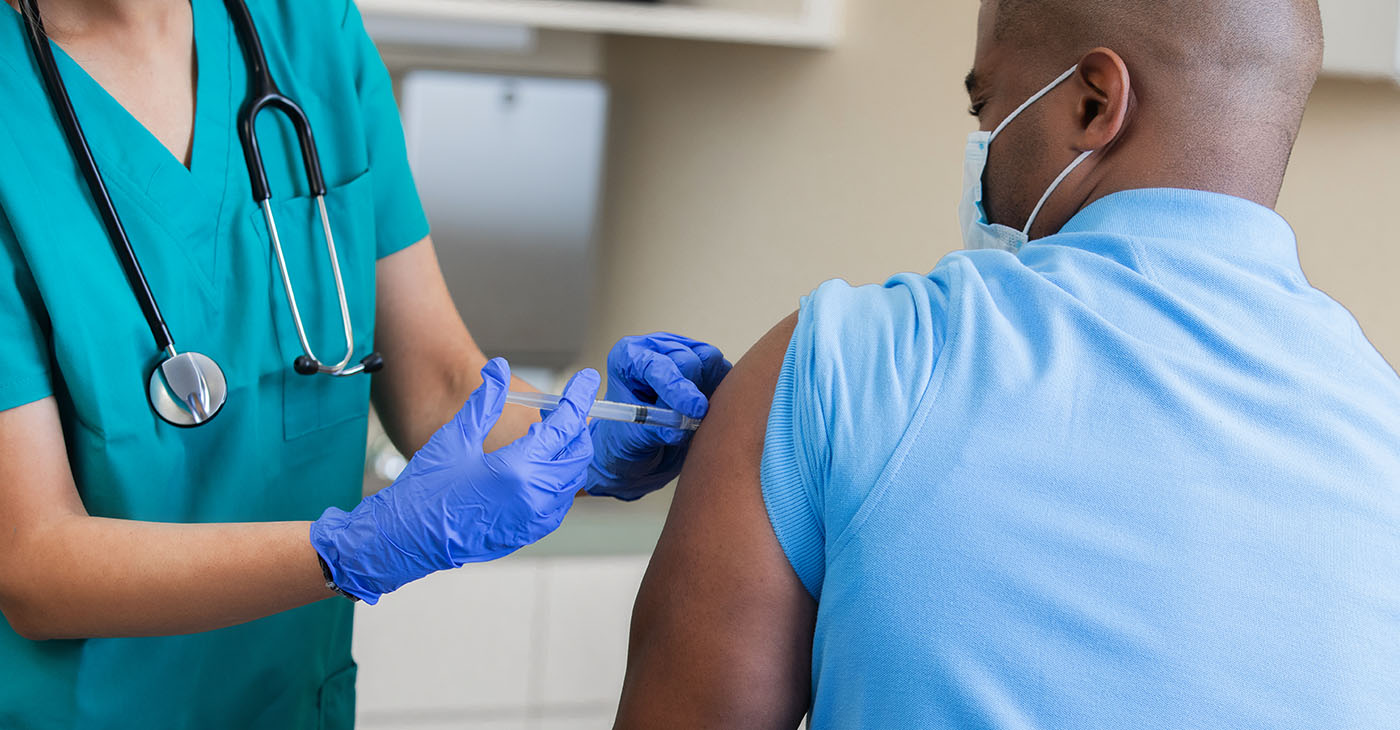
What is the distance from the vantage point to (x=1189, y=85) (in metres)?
0.73

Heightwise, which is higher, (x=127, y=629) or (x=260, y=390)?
(x=260, y=390)

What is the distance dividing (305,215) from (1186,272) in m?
0.76

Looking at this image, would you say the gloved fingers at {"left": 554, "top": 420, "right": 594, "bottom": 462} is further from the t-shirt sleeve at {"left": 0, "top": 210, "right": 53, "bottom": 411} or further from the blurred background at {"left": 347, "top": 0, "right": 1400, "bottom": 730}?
the blurred background at {"left": 347, "top": 0, "right": 1400, "bottom": 730}

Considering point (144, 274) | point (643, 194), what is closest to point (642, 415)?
point (144, 274)

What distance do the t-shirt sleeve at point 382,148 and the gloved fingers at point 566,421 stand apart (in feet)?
1.26

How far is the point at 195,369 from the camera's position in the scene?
0.91m

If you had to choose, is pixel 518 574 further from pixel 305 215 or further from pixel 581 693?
pixel 305 215

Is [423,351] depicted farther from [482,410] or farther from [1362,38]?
[1362,38]

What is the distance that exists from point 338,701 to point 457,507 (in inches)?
17.5

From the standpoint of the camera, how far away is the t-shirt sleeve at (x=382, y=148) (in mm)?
1149

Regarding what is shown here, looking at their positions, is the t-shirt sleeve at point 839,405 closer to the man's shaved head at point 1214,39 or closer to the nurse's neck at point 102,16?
the man's shaved head at point 1214,39

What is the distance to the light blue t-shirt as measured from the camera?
0.60 metres

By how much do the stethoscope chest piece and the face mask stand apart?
613 millimetres

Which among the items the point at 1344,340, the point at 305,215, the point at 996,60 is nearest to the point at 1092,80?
the point at 996,60
